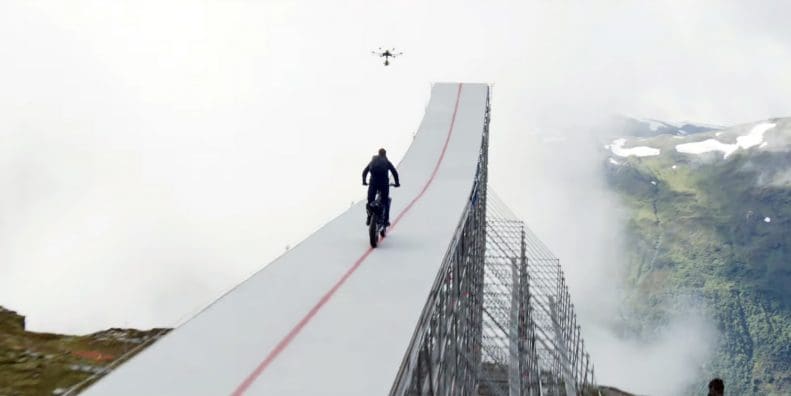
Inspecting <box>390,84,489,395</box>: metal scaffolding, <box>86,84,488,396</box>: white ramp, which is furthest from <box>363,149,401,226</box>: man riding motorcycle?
<box>390,84,489,395</box>: metal scaffolding

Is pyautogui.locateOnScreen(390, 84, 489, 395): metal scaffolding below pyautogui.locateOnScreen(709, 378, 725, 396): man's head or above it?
above

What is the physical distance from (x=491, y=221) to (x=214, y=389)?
35510 millimetres

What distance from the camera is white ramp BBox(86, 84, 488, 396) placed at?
33.9 ft

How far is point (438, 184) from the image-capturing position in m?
29.2

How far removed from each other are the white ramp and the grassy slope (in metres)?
4.13

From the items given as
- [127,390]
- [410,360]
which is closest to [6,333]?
[127,390]

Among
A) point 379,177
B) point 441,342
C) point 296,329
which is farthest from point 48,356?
point 441,342

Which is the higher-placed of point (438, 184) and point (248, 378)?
point (438, 184)

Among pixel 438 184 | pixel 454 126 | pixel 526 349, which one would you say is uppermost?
pixel 454 126

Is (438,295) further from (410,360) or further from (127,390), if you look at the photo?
(127,390)

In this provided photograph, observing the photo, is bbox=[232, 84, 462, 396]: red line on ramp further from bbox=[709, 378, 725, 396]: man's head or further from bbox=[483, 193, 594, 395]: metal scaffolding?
bbox=[709, 378, 725, 396]: man's head

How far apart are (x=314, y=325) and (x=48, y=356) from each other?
11498 mm

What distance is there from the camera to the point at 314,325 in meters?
12.9

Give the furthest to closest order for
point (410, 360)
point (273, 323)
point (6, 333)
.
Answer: point (6, 333)
point (273, 323)
point (410, 360)
